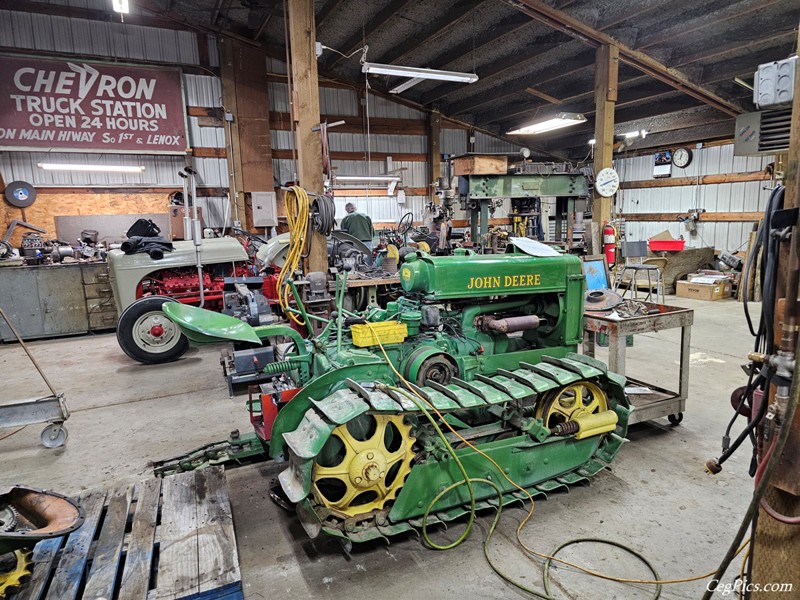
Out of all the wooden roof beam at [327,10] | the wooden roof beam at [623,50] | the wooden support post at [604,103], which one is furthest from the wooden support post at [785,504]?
the wooden roof beam at [327,10]

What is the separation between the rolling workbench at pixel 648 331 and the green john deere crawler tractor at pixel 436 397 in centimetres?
22

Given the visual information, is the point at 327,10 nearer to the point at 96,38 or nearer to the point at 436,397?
the point at 96,38

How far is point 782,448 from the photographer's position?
1154 mm

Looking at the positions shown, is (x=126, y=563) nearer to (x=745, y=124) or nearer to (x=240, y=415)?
(x=240, y=415)

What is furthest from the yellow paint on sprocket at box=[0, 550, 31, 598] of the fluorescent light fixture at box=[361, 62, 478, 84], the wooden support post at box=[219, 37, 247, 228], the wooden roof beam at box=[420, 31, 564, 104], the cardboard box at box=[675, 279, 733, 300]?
the cardboard box at box=[675, 279, 733, 300]

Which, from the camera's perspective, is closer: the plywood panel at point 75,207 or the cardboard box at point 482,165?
the cardboard box at point 482,165

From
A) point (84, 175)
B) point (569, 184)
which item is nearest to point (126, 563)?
point (569, 184)

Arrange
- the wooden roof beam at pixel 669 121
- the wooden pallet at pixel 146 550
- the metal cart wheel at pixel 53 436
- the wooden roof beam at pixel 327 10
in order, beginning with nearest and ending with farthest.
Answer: the wooden pallet at pixel 146 550 → the metal cart wheel at pixel 53 436 → the wooden roof beam at pixel 327 10 → the wooden roof beam at pixel 669 121

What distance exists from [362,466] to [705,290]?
8.60 m

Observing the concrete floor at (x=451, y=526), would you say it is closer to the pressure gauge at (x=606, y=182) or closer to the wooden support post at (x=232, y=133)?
the pressure gauge at (x=606, y=182)

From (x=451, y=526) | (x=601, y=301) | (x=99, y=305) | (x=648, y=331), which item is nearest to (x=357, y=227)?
(x=99, y=305)

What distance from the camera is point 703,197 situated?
1012 centimetres

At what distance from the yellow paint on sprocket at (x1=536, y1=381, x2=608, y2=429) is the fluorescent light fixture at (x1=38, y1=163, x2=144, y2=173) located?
8.84 m

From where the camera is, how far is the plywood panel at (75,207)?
8.11 m
